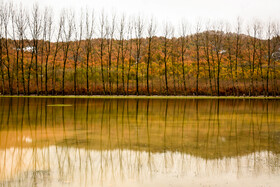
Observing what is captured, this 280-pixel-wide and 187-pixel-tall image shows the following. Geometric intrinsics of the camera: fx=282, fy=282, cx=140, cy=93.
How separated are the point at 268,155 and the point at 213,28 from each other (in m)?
37.2

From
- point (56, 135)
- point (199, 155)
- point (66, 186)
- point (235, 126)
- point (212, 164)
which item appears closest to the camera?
point (66, 186)

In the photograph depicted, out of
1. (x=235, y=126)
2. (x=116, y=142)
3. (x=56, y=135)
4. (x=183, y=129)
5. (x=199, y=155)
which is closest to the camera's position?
(x=199, y=155)

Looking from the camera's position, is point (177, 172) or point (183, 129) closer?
point (177, 172)

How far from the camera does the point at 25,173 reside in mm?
4797

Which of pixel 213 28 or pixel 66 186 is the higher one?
pixel 213 28

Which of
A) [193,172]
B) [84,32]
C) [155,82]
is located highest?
[84,32]

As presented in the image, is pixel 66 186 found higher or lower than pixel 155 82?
lower

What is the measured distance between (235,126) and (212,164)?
198 inches

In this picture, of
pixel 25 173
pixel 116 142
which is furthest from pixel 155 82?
pixel 25 173

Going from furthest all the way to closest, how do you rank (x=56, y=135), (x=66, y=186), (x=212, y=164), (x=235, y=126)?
(x=235, y=126) < (x=56, y=135) < (x=212, y=164) < (x=66, y=186)

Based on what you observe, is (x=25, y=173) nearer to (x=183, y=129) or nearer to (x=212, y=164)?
(x=212, y=164)

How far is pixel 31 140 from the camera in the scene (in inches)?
289

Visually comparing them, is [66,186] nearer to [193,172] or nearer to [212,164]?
[193,172]

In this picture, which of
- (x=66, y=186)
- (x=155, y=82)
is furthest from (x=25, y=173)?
(x=155, y=82)
